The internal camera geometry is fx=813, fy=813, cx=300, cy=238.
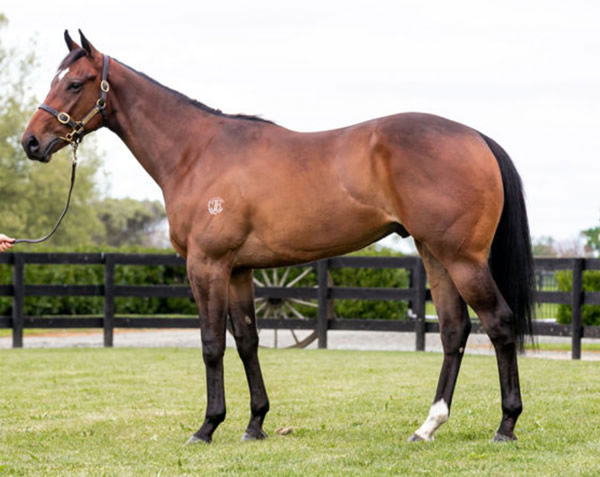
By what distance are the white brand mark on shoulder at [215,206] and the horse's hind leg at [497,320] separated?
140 centimetres

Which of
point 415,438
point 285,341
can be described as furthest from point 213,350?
point 285,341

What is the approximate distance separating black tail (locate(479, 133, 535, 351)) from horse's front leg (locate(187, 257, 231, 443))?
5.37ft

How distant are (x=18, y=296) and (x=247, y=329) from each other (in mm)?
7811

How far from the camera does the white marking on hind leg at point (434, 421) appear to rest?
4.70m

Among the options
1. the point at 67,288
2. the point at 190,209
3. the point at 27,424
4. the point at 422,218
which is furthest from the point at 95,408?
the point at 67,288

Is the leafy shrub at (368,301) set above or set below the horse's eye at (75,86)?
below

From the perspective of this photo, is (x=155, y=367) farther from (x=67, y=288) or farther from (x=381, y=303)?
(x=381, y=303)

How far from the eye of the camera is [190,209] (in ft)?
16.2

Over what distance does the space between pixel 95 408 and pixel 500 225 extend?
356 cm

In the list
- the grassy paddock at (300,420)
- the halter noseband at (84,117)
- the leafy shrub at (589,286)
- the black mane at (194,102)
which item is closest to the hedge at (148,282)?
the leafy shrub at (589,286)

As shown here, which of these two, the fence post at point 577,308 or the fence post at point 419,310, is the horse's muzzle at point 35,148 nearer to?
the fence post at point 419,310

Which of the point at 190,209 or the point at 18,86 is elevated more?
the point at 18,86

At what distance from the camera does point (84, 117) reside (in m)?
5.18

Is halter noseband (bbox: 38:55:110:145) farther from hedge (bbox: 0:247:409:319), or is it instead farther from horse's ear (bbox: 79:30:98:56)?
hedge (bbox: 0:247:409:319)
